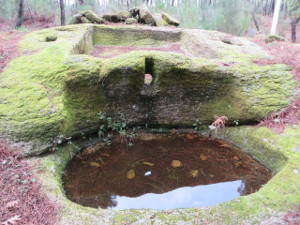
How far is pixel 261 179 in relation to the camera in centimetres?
328

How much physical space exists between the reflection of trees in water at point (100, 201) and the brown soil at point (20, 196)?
40 centimetres

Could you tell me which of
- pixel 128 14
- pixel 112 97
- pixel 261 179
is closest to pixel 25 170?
pixel 112 97

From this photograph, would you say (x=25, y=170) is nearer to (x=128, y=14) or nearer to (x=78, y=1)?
(x=128, y=14)

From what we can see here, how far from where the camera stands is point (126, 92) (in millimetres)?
4133

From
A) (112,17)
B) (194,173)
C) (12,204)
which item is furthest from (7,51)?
(112,17)

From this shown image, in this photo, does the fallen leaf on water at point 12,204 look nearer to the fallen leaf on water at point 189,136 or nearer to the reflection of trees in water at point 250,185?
the reflection of trees in water at point 250,185

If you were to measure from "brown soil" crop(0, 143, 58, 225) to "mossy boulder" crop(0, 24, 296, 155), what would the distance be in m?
0.29

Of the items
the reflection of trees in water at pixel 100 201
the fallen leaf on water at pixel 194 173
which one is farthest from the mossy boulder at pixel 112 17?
the reflection of trees in water at pixel 100 201

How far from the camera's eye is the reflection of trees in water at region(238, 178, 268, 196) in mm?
3008

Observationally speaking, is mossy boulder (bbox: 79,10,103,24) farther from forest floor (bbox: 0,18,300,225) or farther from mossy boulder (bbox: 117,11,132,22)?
forest floor (bbox: 0,18,300,225)

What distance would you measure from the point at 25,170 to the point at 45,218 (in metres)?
1.01

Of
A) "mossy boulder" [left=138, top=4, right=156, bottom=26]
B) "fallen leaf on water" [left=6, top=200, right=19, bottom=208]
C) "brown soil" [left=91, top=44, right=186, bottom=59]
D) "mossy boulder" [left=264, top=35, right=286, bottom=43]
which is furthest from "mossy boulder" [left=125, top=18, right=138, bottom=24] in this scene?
"fallen leaf on water" [left=6, top=200, right=19, bottom=208]

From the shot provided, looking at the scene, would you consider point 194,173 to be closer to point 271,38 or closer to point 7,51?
point 7,51

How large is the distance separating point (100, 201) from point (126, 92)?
2090 mm
